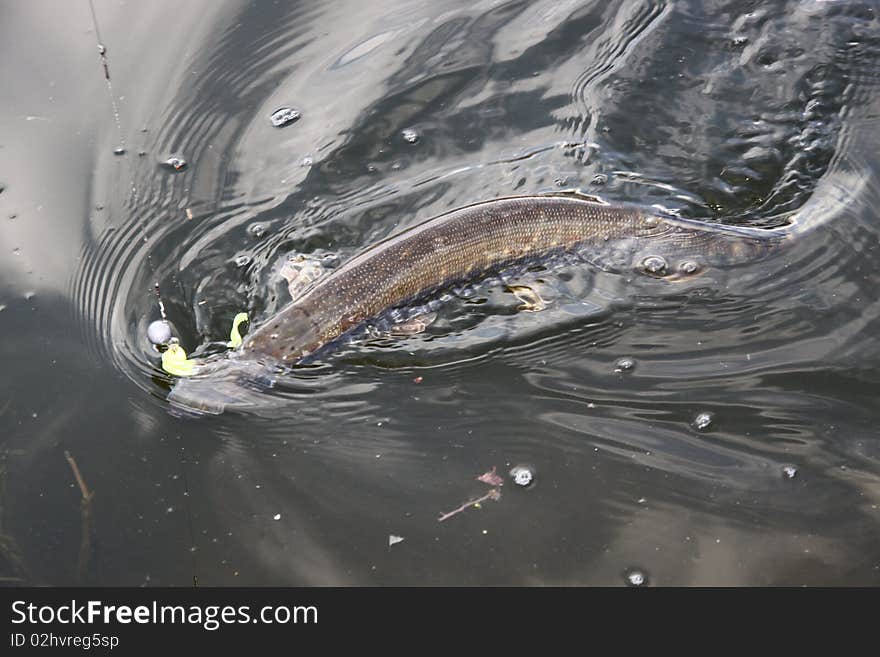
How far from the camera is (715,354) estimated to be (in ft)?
17.1

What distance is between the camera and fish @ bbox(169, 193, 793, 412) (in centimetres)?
506

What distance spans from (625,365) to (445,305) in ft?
4.01

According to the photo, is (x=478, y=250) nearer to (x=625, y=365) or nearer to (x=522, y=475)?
(x=625, y=365)

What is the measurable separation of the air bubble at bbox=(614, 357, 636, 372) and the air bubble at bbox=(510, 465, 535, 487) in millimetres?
979

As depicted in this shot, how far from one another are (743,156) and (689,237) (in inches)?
46.8

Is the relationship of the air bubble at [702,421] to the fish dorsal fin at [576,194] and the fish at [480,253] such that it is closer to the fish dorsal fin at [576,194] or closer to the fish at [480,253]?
the fish at [480,253]

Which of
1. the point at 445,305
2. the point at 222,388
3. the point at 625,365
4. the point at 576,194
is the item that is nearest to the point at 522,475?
the point at 625,365

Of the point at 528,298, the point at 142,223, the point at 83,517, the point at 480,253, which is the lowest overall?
the point at 528,298

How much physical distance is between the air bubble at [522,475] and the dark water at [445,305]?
0.15ft

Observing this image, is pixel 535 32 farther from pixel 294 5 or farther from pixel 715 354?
pixel 715 354

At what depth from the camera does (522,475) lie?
4527 millimetres

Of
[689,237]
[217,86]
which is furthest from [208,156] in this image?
[689,237]

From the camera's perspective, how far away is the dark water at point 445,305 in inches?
170

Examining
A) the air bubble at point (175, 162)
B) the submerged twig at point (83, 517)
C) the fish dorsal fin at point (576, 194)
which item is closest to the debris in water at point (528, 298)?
the fish dorsal fin at point (576, 194)
